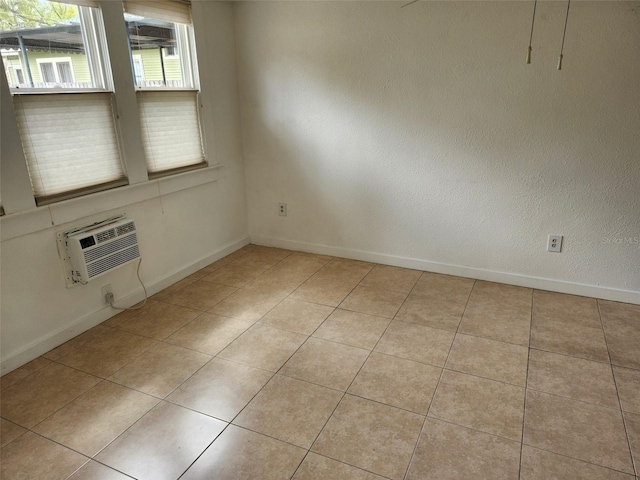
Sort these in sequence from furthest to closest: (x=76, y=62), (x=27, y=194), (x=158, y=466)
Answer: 1. (x=76, y=62)
2. (x=27, y=194)
3. (x=158, y=466)

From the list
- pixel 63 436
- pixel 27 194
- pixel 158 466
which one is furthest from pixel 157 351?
pixel 27 194

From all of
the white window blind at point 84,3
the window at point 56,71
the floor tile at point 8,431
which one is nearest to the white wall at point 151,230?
the floor tile at point 8,431

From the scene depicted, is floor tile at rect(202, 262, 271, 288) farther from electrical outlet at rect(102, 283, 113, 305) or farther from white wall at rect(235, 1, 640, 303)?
electrical outlet at rect(102, 283, 113, 305)

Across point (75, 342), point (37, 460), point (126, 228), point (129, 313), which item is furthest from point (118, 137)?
point (37, 460)

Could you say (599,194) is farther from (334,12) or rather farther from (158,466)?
(158,466)

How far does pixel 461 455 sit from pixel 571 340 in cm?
123

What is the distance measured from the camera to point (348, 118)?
342cm

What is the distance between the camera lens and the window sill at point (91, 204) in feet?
7.31

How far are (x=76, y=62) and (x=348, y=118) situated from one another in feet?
6.24

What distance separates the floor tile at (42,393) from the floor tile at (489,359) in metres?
1.95

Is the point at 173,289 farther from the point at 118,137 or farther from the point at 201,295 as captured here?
the point at 118,137

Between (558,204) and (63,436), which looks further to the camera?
(558,204)

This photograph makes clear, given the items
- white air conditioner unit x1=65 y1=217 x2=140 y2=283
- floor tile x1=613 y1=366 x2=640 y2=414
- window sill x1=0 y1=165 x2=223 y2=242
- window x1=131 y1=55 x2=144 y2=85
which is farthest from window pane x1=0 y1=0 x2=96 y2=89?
floor tile x1=613 y1=366 x2=640 y2=414

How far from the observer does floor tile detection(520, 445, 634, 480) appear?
1.62 meters
